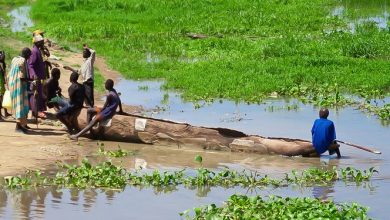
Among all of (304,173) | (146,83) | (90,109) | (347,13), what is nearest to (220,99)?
(146,83)

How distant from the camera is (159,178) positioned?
36.4 ft

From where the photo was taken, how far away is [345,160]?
42.0 feet

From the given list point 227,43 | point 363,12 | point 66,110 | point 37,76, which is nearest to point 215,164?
point 66,110

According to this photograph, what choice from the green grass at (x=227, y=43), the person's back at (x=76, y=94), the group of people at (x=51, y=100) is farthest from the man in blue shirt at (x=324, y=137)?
the green grass at (x=227, y=43)

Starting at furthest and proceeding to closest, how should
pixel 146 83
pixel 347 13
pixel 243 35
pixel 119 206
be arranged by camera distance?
1. pixel 347 13
2. pixel 243 35
3. pixel 146 83
4. pixel 119 206

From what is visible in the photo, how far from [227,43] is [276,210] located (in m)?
13.6

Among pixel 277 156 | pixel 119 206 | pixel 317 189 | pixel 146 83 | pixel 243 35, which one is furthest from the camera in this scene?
pixel 243 35

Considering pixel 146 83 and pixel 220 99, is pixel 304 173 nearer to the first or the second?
pixel 220 99

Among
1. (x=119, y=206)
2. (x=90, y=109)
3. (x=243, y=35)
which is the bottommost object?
(x=119, y=206)

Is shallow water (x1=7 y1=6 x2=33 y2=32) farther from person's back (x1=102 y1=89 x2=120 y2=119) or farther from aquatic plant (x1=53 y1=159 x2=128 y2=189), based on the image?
aquatic plant (x1=53 y1=159 x2=128 y2=189)

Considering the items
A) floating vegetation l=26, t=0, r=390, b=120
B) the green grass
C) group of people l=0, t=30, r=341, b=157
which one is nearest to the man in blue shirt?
group of people l=0, t=30, r=341, b=157

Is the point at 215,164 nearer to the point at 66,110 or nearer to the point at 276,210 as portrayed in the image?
the point at 66,110

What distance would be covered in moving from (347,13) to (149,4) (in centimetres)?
631

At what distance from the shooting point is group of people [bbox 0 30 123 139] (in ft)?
43.8
